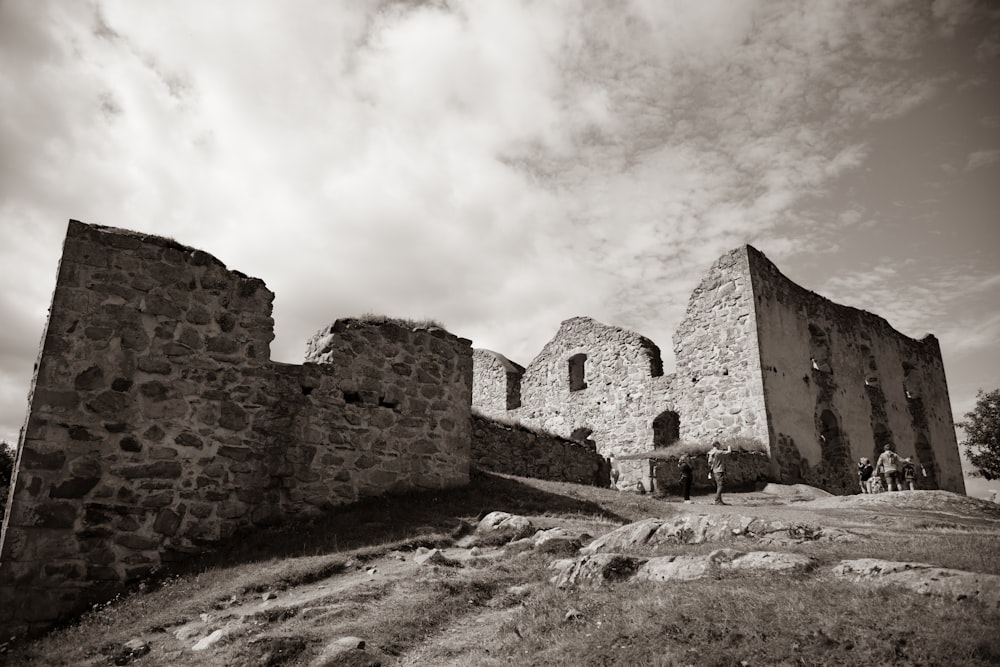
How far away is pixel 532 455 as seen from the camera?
670 inches

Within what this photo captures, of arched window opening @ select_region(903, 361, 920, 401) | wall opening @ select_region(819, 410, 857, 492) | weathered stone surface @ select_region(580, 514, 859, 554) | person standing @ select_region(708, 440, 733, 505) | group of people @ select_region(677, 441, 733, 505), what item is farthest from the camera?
arched window opening @ select_region(903, 361, 920, 401)

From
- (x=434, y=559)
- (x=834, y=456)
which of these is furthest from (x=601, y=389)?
(x=434, y=559)

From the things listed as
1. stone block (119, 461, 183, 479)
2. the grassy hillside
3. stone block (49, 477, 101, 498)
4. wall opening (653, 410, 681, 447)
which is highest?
wall opening (653, 410, 681, 447)

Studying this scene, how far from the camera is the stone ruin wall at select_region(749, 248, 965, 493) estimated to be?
22.7 m

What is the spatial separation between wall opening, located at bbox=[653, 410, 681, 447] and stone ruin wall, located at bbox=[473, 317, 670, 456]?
18 centimetres

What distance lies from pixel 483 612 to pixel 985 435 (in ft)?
124

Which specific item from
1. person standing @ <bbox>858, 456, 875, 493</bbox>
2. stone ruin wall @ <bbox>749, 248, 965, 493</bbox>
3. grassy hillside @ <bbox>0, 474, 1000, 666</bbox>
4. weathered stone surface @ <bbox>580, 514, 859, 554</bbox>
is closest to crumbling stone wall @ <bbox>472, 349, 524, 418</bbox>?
stone ruin wall @ <bbox>749, 248, 965, 493</bbox>

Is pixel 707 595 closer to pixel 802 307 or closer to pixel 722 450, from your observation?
pixel 722 450

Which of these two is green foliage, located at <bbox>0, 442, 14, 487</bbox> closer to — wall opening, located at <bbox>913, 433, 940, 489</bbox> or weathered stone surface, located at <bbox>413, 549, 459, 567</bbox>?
weathered stone surface, located at <bbox>413, 549, 459, 567</bbox>

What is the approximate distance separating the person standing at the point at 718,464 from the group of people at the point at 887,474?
184 inches

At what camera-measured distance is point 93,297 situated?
913cm

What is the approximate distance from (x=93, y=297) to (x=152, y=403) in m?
1.64

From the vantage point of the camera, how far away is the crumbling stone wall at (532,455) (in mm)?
16188

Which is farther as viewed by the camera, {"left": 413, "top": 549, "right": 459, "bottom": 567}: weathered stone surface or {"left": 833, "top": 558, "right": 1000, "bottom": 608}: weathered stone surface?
{"left": 413, "top": 549, "right": 459, "bottom": 567}: weathered stone surface
